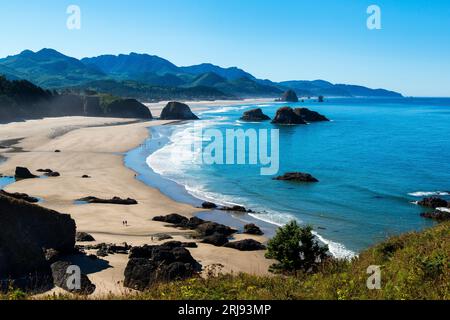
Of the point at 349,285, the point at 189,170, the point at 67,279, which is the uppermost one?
the point at 349,285

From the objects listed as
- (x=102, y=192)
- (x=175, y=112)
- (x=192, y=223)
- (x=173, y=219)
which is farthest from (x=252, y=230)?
(x=175, y=112)

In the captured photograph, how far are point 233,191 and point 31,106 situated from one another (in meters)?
100

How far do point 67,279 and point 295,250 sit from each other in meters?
10.6

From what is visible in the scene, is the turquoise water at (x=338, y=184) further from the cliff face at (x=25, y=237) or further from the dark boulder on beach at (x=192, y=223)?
the cliff face at (x=25, y=237)

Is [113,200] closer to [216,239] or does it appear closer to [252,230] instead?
[252,230]

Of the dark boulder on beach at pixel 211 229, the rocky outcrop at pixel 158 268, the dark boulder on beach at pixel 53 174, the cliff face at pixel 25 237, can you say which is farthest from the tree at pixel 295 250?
the dark boulder on beach at pixel 53 174

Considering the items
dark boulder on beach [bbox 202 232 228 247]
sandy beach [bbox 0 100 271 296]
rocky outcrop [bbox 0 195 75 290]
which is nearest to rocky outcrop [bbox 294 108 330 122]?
sandy beach [bbox 0 100 271 296]

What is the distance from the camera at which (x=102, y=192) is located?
4288 centimetres

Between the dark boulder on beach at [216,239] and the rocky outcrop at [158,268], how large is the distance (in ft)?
17.4

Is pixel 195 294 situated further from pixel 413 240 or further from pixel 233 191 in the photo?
pixel 233 191

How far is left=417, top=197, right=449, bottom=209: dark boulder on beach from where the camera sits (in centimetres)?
3956

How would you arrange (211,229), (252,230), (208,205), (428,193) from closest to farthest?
(211,229) → (252,230) → (208,205) → (428,193)
